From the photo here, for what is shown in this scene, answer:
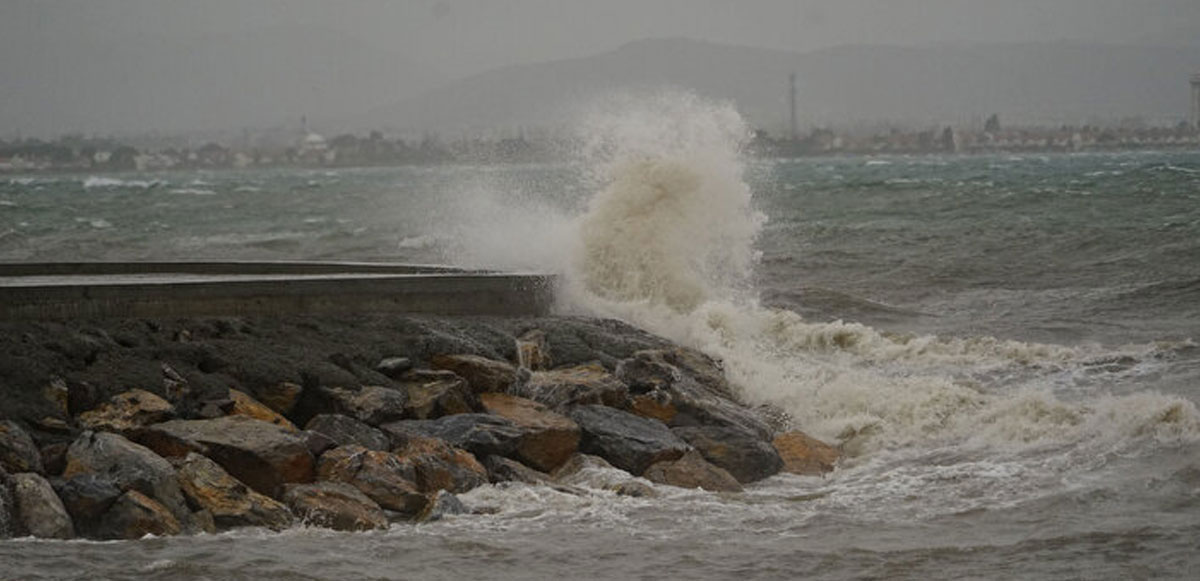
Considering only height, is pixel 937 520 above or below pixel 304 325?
below

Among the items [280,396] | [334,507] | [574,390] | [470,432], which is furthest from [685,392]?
[334,507]

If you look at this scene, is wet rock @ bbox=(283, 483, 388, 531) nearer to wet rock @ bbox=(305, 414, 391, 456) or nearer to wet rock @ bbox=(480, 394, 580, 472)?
wet rock @ bbox=(305, 414, 391, 456)

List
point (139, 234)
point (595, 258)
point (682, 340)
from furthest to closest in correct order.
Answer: point (139, 234)
point (595, 258)
point (682, 340)

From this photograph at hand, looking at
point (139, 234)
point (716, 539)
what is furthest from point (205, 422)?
point (139, 234)

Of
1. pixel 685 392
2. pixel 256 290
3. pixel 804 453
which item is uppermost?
pixel 256 290

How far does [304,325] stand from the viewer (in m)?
12.7

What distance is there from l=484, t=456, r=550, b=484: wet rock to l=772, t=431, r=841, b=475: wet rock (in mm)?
1894

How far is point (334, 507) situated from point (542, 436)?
6.29 feet

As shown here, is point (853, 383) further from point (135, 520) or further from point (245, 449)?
point (135, 520)

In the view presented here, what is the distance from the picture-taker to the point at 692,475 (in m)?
11.2

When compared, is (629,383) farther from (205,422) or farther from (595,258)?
(595,258)

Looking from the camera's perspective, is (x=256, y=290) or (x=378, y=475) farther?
(x=256, y=290)

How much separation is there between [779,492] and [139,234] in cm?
3328

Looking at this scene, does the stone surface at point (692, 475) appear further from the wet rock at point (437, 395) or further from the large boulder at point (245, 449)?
the large boulder at point (245, 449)
